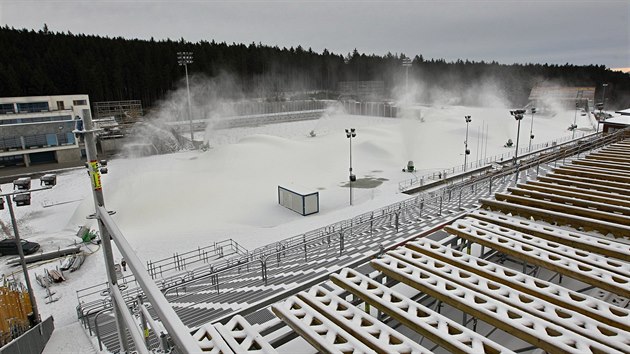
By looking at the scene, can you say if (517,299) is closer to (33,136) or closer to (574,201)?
(574,201)

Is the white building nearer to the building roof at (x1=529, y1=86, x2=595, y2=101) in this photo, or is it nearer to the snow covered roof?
the snow covered roof

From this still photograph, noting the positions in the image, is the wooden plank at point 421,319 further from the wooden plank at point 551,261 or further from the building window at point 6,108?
the building window at point 6,108

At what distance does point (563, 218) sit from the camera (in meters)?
7.06

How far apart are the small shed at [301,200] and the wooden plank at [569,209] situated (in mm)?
17656

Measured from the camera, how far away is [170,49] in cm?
8381

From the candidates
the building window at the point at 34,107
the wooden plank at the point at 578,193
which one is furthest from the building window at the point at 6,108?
the wooden plank at the point at 578,193

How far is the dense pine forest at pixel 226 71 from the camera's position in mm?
64375

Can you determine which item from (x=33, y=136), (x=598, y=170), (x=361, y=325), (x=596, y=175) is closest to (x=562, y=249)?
(x=361, y=325)

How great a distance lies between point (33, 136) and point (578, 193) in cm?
5004

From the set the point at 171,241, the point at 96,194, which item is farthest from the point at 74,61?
the point at 96,194

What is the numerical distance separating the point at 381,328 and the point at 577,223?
515 centimetres

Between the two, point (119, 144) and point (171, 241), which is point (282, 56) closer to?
point (119, 144)

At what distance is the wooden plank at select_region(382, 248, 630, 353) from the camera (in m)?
3.65

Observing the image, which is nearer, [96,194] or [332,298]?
[96,194]
